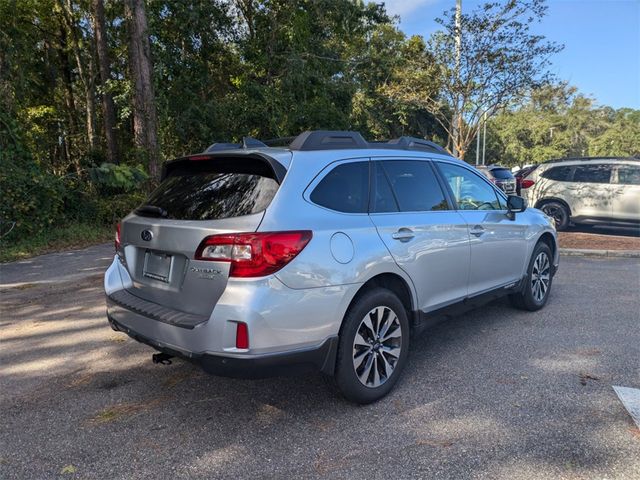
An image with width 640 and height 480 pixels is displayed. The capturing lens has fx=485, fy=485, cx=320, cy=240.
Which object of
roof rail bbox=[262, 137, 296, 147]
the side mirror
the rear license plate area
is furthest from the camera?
the side mirror

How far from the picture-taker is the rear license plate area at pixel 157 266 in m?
3.09

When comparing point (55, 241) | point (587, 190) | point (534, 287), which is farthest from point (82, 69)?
point (534, 287)

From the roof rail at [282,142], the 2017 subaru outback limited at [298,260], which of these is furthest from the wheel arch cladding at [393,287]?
the roof rail at [282,142]

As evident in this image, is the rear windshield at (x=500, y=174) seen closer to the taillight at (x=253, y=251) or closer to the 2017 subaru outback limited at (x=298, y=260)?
the 2017 subaru outback limited at (x=298, y=260)

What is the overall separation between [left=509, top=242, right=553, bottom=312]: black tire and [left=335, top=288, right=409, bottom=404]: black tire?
230 cm

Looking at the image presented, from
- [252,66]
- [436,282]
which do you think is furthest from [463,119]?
[436,282]

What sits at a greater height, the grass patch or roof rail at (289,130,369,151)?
roof rail at (289,130,369,151)

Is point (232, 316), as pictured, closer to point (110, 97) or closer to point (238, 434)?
point (238, 434)

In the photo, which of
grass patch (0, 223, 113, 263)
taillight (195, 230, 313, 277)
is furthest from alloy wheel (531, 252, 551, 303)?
grass patch (0, 223, 113, 263)

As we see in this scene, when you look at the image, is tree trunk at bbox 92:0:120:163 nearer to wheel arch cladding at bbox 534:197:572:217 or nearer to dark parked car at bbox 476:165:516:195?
dark parked car at bbox 476:165:516:195

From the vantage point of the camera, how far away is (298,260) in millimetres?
2812

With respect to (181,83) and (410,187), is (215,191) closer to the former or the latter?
(410,187)

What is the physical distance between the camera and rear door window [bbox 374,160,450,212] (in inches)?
144

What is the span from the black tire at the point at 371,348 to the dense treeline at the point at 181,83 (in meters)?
9.08
